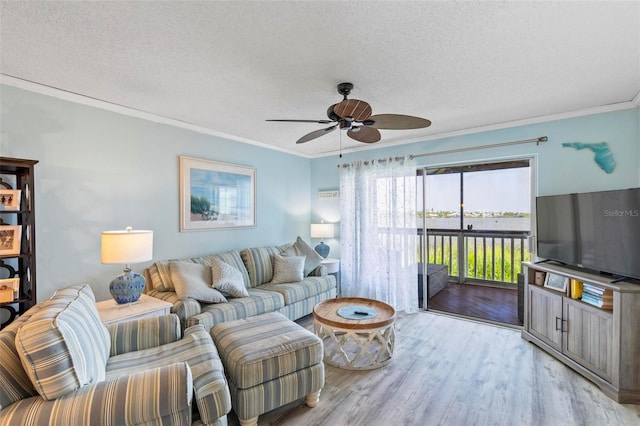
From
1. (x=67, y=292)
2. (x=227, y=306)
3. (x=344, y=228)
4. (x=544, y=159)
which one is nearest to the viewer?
(x=67, y=292)

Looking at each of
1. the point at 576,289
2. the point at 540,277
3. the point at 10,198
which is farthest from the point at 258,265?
the point at 576,289

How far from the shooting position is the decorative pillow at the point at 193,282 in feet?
9.15

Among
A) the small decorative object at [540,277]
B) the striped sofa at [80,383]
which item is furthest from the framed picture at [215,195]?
the small decorative object at [540,277]

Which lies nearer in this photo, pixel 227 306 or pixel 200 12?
pixel 200 12

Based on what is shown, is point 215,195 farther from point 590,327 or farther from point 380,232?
point 590,327

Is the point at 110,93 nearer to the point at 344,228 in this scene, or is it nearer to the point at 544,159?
the point at 344,228

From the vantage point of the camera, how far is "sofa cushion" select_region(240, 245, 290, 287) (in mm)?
3762

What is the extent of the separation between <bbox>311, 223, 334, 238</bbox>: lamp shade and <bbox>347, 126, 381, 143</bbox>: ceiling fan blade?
2167 millimetres

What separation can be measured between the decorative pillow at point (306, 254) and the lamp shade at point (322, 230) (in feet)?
1.50

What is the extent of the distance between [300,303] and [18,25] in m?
3.27

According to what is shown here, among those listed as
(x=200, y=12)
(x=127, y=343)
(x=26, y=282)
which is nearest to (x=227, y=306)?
(x=127, y=343)

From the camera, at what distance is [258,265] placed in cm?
383

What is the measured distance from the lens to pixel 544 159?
3.26 metres

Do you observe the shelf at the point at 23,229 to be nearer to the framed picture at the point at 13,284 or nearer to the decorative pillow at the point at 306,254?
the framed picture at the point at 13,284
